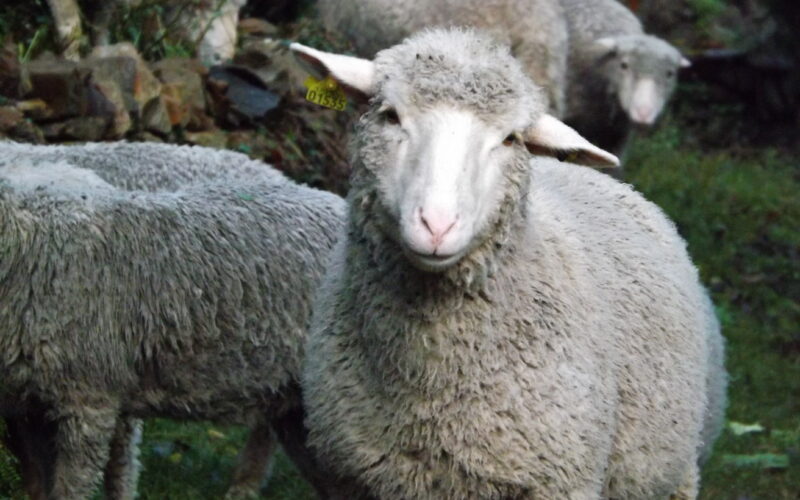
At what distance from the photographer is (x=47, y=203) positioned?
5.12 meters

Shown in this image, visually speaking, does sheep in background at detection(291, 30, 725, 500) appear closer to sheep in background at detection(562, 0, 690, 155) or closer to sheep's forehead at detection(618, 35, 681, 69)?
sheep in background at detection(562, 0, 690, 155)

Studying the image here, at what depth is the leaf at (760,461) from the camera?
6.88 meters

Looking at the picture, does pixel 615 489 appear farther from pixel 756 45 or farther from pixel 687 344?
pixel 756 45

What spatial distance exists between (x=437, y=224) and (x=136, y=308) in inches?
75.8

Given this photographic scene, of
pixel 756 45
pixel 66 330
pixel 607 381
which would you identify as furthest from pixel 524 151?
pixel 756 45

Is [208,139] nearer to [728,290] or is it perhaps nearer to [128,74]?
[128,74]

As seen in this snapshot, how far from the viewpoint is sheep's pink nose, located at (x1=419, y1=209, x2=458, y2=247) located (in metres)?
3.47

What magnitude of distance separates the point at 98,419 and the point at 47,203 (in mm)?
795

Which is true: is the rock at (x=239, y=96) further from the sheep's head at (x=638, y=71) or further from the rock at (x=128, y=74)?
the sheep's head at (x=638, y=71)

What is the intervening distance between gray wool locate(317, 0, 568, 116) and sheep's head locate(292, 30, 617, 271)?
196 inches

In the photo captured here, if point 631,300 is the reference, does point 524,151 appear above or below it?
above

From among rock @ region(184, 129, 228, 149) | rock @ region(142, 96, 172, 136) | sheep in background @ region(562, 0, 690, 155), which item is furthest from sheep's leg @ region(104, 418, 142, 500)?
sheep in background @ region(562, 0, 690, 155)

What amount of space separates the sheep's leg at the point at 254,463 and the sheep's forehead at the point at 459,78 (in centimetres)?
255

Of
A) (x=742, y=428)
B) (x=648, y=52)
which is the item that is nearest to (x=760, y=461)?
(x=742, y=428)
